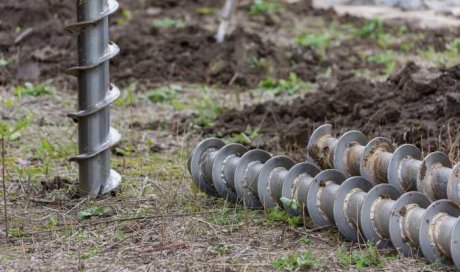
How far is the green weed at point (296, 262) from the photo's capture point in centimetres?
406

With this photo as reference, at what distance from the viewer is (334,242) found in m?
4.48

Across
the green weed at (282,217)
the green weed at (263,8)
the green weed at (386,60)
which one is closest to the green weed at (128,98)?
the green weed at (386,60)

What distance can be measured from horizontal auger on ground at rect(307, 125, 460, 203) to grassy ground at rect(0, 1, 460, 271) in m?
0.38

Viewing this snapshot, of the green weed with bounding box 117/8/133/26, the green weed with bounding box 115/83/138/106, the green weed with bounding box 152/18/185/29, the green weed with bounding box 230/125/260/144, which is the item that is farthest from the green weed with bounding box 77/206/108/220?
the green weed with bounding box 117/8/133/26

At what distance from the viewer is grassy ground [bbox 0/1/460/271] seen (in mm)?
4168

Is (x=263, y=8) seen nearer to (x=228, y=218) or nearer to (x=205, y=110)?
(x=205, y=110)

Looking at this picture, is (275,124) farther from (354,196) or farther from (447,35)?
(447,35)

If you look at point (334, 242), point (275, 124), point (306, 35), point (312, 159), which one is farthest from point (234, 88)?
point (334, 242)

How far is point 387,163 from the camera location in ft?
15.7

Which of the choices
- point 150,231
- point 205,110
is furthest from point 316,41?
point 150,231

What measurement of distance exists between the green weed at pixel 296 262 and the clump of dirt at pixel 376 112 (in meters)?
1.94

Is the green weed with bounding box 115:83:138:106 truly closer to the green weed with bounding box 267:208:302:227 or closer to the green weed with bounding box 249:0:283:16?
the green weed with bounding box 267:208:302:227

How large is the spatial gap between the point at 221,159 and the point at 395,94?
232cm

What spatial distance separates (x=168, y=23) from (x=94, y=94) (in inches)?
217
